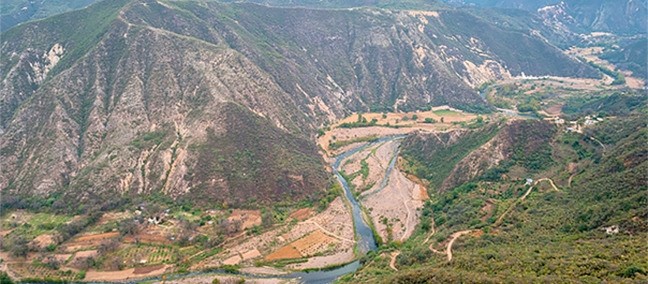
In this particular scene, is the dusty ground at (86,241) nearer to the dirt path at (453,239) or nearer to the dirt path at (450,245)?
the dirt path at (450,245)

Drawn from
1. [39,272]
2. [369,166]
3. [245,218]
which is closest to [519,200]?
[369,166]

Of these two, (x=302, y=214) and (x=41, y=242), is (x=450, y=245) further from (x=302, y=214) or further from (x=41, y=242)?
(x=41, y=242)

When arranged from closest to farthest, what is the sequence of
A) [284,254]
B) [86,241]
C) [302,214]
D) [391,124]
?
[284,254]
[86,241]
[302,214]
[391,124]

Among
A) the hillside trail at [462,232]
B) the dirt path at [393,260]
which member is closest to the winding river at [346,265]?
the dirt path at [393,260]

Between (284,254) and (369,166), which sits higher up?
(284,254)

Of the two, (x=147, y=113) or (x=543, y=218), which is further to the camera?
(x=147, y=113)

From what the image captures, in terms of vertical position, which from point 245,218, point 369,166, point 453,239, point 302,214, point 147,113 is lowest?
point 369,166

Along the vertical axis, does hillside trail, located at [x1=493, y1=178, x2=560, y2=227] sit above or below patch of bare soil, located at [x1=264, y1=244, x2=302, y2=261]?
above

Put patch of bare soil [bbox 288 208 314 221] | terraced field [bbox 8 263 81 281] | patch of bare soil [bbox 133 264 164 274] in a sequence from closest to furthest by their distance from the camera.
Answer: terraced field [bbox 8 263 81 281] → patch of bare soil [bbox 133 264 164 274] → patch of bare soil [bbox 288 208 314 221]

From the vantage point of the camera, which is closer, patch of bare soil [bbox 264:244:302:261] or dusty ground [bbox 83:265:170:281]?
dusty ground [bbox 83:265:170:281]

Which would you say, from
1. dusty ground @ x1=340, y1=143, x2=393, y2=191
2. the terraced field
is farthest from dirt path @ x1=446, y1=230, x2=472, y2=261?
the terraced field

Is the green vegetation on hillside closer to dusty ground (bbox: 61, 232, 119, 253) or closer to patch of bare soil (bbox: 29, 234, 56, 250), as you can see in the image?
dusty ground (bbox: 61, 232, 119, 253)

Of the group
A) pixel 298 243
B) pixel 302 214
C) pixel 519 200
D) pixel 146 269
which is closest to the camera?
pixel 146 269
